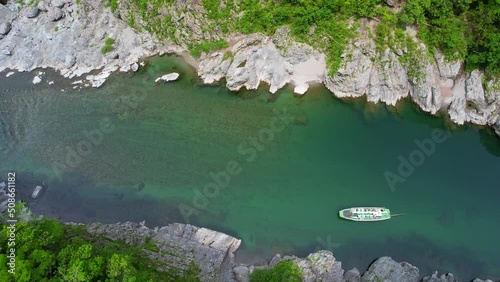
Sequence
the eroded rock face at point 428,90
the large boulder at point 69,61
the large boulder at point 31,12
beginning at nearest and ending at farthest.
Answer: the eroded rock face at point 428,90 → the large boulder at point 69,61 → the large boulder at point 31,12

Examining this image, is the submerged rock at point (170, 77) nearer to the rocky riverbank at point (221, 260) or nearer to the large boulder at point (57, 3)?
the large boulder at point (57, 3)

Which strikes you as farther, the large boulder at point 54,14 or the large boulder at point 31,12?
the large boulder at point 31,12

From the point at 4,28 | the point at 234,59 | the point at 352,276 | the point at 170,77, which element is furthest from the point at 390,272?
the point at 4,28

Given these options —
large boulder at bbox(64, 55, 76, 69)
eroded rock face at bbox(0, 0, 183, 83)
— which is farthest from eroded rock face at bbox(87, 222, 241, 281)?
large boulder at bbox(64, 55, 76, 69)

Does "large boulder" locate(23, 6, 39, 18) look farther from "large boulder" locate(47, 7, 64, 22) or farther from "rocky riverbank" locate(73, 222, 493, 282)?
"rocky riverbank" locate(73, 222, 493, 282)

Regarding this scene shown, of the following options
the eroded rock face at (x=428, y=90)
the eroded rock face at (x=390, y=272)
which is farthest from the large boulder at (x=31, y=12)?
the eroded rock face at (x=390, y=272)

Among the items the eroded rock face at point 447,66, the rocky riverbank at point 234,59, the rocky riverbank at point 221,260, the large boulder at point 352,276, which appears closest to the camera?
the rocky riverbank at point 221,260

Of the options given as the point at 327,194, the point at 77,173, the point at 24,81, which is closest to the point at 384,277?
the point at 327,194
